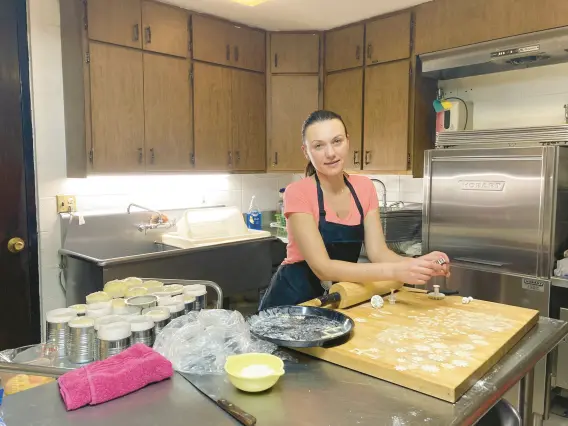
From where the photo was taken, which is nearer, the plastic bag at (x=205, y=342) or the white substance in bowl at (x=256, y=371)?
the white substance in bowl at (x=256, y=371)

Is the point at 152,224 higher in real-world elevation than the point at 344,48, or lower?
lower

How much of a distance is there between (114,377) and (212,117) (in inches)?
106

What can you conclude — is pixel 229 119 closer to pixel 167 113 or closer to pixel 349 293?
pixel 167 113

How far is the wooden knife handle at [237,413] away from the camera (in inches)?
35.4

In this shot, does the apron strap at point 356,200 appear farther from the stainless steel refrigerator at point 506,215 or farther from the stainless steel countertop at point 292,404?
the stainless steel refrigerator at point 506,215

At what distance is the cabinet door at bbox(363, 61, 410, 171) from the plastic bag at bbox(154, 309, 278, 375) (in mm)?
2422

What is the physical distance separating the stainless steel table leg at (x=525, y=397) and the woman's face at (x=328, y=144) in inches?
35.7

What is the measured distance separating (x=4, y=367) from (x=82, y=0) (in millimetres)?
2424

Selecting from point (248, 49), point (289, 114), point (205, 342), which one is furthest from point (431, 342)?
point (248, 49)

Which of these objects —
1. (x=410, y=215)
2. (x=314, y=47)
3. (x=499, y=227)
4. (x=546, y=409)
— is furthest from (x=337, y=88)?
(x=546, y=409)

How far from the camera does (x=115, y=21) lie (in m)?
2.94

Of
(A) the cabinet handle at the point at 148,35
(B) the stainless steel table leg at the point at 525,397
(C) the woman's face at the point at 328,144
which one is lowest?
(B) the stainless steel table leg at the point at 525,397

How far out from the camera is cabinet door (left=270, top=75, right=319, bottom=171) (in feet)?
12.6

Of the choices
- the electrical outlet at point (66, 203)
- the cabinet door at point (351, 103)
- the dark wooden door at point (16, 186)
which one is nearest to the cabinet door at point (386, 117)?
the cabinet door at point (351, 103)
